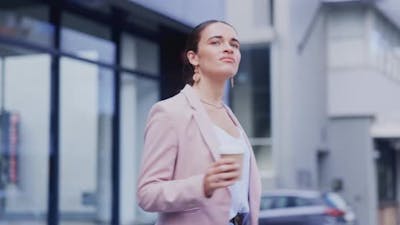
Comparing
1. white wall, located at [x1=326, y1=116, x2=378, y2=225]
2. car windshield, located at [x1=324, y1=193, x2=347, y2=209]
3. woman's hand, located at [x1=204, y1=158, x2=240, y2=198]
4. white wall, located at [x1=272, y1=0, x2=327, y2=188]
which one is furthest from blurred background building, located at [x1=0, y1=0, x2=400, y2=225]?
white wall, located at [x1=326, y1=116, x2=378, y2=225]

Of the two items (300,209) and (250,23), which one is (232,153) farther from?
(250,23)

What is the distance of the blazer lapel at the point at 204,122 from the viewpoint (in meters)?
2.26

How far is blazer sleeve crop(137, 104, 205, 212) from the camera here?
84.1 inches

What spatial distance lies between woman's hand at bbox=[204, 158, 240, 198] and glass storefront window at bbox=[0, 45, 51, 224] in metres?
6.69

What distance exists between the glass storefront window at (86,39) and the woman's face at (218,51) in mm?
7043

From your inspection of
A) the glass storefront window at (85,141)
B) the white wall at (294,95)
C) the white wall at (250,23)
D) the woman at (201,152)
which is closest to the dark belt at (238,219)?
the woman at (201,152)

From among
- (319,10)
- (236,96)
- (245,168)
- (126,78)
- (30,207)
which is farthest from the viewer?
(319,10)

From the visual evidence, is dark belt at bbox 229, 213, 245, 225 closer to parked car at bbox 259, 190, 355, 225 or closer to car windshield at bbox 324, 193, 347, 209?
parked car at bbox 259, 190, 355, 225

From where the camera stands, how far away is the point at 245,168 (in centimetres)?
242

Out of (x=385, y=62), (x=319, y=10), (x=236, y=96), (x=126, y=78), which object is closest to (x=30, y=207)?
(x=126, y=78)

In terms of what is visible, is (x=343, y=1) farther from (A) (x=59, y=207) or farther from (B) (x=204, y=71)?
(B) (x=204, y=71)

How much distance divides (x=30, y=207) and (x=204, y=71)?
686cm

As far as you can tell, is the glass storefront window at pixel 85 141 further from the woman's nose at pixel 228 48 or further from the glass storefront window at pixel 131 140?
the woman's nose at pixel 228 48

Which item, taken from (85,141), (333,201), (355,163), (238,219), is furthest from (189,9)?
(355,163)
